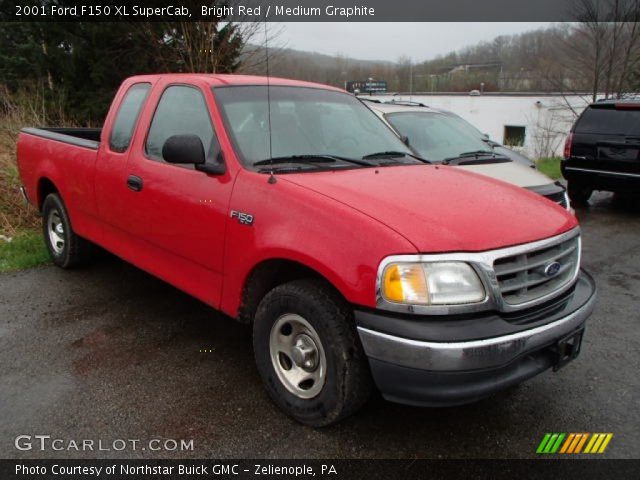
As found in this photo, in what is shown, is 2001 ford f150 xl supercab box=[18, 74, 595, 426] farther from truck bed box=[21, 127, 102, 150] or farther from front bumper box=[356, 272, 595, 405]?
truck bed box=[21, 127, 102, 150]

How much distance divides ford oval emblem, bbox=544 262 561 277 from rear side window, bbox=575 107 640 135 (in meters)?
6.25

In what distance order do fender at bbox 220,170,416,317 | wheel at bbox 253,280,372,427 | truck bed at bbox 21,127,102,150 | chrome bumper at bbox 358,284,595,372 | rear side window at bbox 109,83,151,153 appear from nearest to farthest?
chrome bumper at bbox 358,284,595,372
fender at bbox 220,170,416,317
wheel at bbox 253,280,372,427
rear side window at bbox 109,83,151,153
truck bed at bbox 21,127,102,150

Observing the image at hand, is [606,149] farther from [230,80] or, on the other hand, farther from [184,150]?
[184,150]

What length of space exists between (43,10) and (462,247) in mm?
14984

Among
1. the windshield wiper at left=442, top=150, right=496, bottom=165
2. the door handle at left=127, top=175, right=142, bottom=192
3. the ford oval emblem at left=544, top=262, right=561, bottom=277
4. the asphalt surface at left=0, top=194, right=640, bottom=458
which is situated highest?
the windshield wiper at left=442, top=150, right=496, bottom=165

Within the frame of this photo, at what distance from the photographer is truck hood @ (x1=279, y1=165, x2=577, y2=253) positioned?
246cm

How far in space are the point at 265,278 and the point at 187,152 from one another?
35.2 inches

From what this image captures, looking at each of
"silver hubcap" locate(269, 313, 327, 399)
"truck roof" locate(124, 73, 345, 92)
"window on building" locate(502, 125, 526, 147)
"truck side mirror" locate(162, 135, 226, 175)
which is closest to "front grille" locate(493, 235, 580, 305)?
"silver hubcap" locate(269, 313, 327, 399)

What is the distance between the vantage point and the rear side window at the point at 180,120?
11.3ft

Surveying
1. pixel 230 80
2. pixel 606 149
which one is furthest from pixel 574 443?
pixel 606 149

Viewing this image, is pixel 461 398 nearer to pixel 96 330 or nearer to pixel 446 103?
pixel 96 330

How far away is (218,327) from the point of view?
415 cm

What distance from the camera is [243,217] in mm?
2984

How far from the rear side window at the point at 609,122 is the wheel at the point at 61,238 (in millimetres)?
7468
